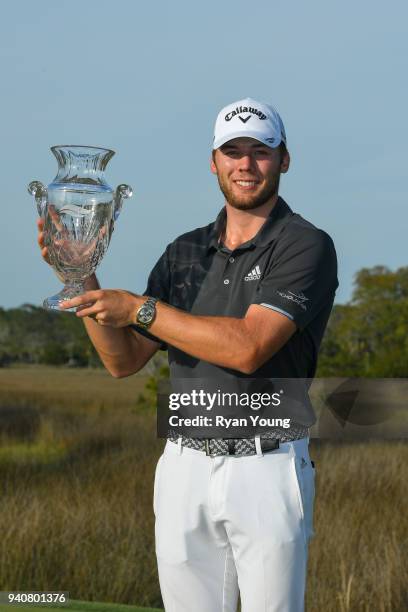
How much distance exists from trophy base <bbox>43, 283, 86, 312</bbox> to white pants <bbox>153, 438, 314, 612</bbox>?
0.61m

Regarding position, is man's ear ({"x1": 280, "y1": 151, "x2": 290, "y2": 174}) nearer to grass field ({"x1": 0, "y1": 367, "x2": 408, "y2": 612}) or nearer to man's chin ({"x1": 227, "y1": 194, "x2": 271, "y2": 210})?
man's chin ({"x1": 227, "y1": 194, "x2": 271, "y2": 210})

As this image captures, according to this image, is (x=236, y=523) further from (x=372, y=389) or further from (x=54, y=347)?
(x=54, y=347)

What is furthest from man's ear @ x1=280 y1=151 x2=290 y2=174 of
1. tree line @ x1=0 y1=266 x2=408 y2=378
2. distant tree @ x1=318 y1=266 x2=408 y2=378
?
distant tree @ x1=318 y1=266 x2=408 y2=378

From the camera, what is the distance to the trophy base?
3.07 metres

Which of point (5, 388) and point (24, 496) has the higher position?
point (5, 388)

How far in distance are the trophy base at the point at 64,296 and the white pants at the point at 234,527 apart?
2.01 ft

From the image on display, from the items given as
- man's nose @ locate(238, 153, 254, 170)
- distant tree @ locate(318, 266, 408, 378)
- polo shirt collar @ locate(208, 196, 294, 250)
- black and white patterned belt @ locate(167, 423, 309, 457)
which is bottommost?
black and white patterned belt @ locate(167, 423, 309, 457)

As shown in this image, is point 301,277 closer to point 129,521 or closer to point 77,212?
point 77,212

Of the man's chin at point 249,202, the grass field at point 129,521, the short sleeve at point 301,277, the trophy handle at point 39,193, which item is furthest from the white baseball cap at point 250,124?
the grass field at point 129,521

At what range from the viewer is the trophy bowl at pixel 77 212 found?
3.20 m

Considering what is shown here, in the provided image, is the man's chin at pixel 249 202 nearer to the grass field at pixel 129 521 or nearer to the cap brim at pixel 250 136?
the cap brim at pixel 250 136

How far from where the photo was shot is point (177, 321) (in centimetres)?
306

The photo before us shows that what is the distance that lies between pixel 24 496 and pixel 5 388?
10.7 meters

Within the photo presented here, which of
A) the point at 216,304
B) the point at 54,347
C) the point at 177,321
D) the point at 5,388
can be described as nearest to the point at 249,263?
the point at 216,304
